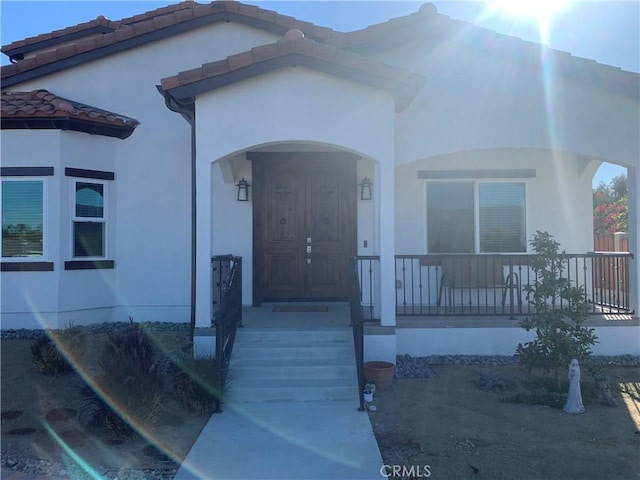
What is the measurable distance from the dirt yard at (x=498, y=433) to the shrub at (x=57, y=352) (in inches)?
164

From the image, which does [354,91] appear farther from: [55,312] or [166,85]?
[55,312]

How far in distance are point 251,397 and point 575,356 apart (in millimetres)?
4084

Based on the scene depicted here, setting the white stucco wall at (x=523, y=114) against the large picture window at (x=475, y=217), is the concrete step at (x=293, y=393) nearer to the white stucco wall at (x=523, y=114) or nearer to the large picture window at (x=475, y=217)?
the white stucco wall at (x=523, y=114)

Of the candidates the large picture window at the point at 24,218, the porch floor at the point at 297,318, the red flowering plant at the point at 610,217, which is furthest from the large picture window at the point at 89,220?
the red flowering plant at the point at 610,217

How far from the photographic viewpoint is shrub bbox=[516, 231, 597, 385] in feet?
20.3

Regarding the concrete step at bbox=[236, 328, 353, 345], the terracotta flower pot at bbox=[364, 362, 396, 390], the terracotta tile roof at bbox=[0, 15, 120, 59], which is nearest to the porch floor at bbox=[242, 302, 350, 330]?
the concrete step at bbox=[236, 328, 353, 345]

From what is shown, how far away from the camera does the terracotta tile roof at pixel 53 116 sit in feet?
26.3

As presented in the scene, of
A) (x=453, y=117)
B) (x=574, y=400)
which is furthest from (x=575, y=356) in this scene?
(x=453, y=117)

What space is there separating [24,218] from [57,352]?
2.97 metres

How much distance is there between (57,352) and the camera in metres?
6.63

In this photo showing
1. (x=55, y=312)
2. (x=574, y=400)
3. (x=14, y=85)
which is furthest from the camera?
(x=14, y=85)

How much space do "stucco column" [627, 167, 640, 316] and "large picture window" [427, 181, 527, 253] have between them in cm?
195

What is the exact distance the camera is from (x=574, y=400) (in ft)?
18.9

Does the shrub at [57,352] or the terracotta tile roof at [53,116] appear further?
the terracotta tile roof at [53,116]
